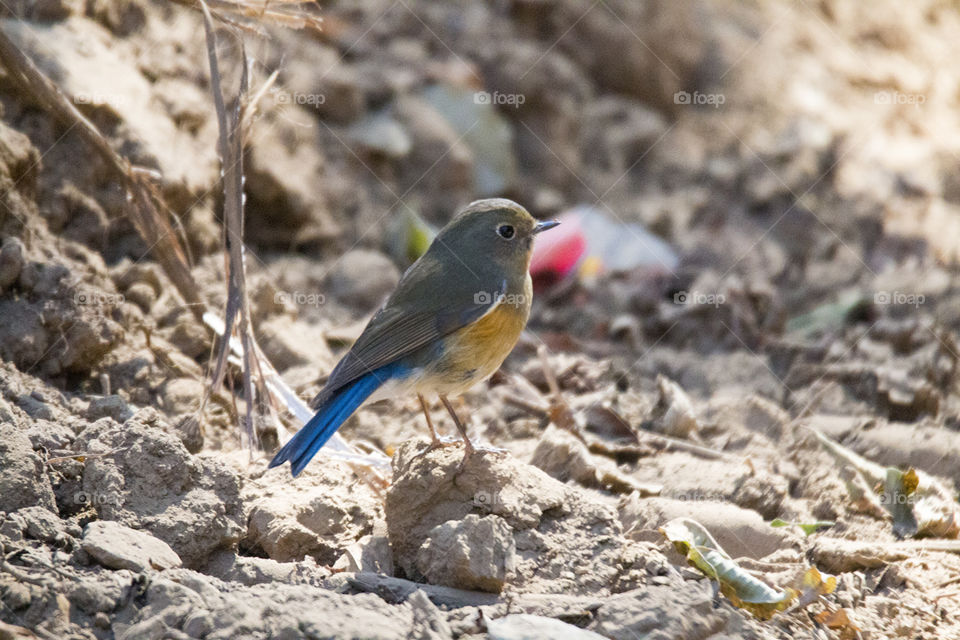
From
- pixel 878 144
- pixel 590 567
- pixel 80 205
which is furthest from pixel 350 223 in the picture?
pixel 878 144

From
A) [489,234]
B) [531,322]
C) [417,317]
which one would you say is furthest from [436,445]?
[531,322]

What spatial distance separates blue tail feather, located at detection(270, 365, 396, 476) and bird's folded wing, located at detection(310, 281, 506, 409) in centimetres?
10

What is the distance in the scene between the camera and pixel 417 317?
4488mm

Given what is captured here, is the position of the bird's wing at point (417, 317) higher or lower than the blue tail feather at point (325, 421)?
higher

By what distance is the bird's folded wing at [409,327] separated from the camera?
14.2ft

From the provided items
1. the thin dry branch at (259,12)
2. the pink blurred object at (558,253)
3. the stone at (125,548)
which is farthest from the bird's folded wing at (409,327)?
the pink blurred object at (558,253)

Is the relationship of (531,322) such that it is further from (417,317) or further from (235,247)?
(235,247)

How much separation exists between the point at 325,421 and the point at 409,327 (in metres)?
0.73

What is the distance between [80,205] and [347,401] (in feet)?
6.38

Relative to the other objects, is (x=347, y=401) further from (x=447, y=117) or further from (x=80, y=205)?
(x=447, y=117)

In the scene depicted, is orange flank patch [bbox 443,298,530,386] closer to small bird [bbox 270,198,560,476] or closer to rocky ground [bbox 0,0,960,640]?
small bird [bbox 270,198,560,476]

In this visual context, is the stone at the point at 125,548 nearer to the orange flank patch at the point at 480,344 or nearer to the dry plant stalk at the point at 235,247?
the dry plant stalk at the point at 235,247

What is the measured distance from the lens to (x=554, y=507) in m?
3.68

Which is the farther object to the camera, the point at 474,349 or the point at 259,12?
the point at 259,12
